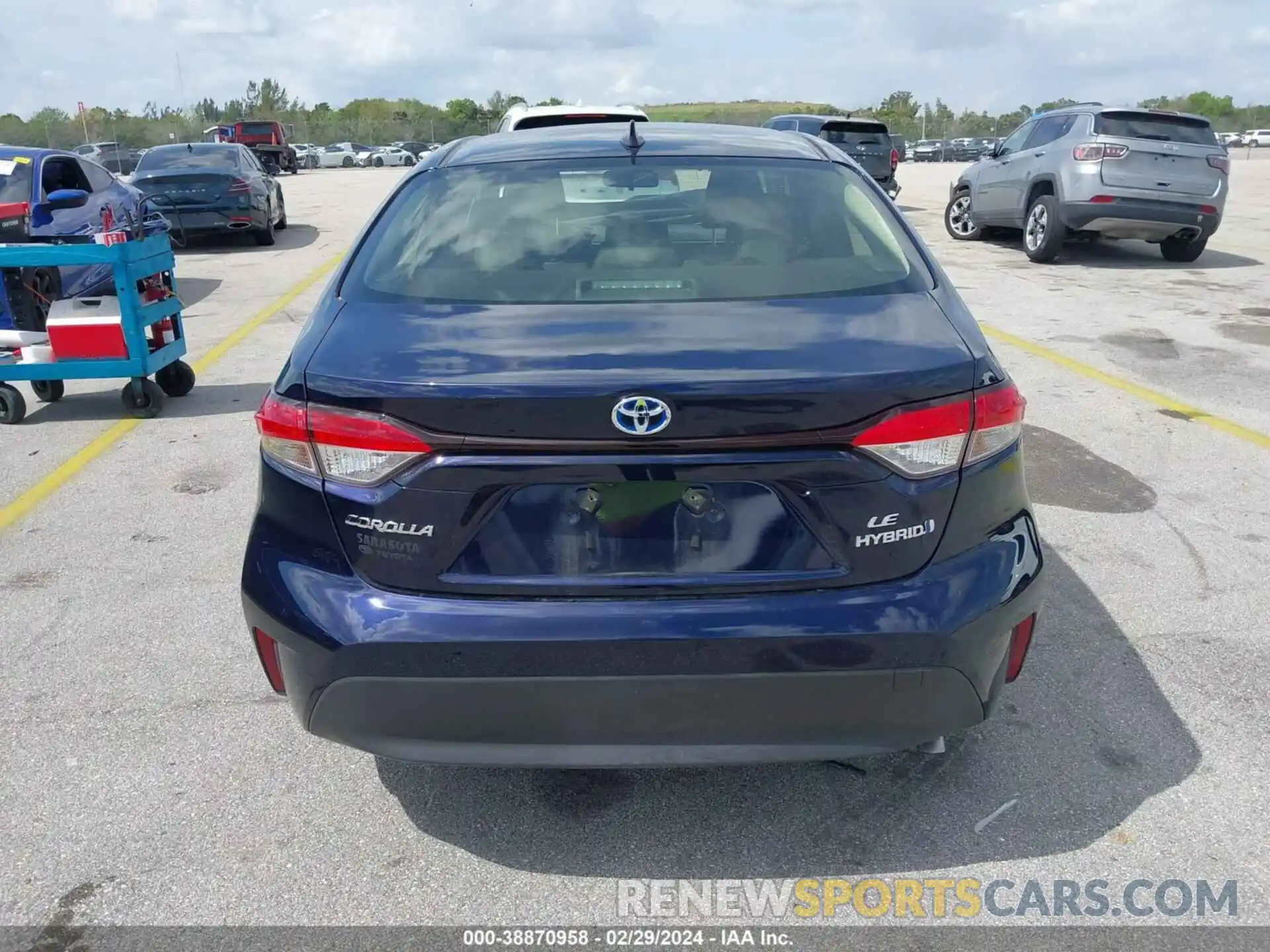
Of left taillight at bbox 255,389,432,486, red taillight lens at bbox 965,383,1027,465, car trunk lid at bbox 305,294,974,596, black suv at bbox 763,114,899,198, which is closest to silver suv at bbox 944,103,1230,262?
black suv at bbox 763,114,899,198

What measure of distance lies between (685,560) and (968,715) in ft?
2.52

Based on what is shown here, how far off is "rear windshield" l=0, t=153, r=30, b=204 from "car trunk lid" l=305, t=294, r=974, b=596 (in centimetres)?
766

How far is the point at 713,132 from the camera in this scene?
3.83m

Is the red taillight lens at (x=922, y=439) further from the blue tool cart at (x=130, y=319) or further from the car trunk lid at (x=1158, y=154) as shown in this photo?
the car trunk lid at (x=1158, y=154)

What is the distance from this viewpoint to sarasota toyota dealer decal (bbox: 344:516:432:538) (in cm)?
232

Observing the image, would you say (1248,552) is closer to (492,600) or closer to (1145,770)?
(1145,770)

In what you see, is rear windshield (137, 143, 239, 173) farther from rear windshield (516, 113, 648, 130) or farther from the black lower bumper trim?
the black lower bumper trim

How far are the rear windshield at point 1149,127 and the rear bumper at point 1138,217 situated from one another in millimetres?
745

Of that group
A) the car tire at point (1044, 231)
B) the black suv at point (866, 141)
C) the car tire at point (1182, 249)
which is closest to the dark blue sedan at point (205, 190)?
the black suv at point (866, 141)

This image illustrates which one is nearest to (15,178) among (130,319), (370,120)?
(130,319)

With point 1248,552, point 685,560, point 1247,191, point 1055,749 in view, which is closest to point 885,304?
point 685,560

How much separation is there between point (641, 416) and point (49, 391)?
21.3 feet

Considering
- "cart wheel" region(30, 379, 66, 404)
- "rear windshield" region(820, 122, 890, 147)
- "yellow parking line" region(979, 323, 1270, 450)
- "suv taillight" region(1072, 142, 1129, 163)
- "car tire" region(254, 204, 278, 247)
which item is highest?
"rear windshield" region(820, 122, 890, 147)

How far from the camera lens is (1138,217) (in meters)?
12.5
